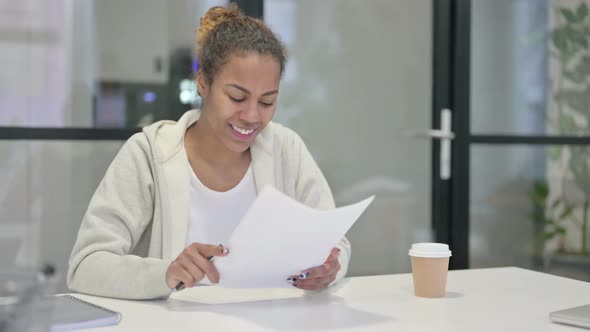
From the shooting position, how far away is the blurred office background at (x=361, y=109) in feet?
9.70

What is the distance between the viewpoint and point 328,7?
3.54 metres

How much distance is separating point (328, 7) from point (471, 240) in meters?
1.35

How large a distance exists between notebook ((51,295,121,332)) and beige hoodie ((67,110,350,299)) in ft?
0.58

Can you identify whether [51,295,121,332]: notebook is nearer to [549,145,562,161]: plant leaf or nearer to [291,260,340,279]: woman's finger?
[291,260,340,279]: woman's finger

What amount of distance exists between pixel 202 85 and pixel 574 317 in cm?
107

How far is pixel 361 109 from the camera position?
3.62m

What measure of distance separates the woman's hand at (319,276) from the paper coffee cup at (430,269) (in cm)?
16

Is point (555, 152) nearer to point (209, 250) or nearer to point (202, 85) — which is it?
point (202, 85)

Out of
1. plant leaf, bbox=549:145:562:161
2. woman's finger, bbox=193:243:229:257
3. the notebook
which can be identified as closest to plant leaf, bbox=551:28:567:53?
plant leaf, bbox=549:145:562:161

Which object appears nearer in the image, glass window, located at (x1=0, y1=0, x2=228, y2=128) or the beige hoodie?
the beige hoodie

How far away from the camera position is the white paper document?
122cm

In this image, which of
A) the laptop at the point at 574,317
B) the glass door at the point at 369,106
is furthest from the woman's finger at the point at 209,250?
the glass door at the point at 369,106

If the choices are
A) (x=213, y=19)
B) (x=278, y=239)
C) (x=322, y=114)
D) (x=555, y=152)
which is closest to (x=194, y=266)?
(x=278, y=239)

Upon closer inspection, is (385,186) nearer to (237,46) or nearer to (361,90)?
(361,90)
